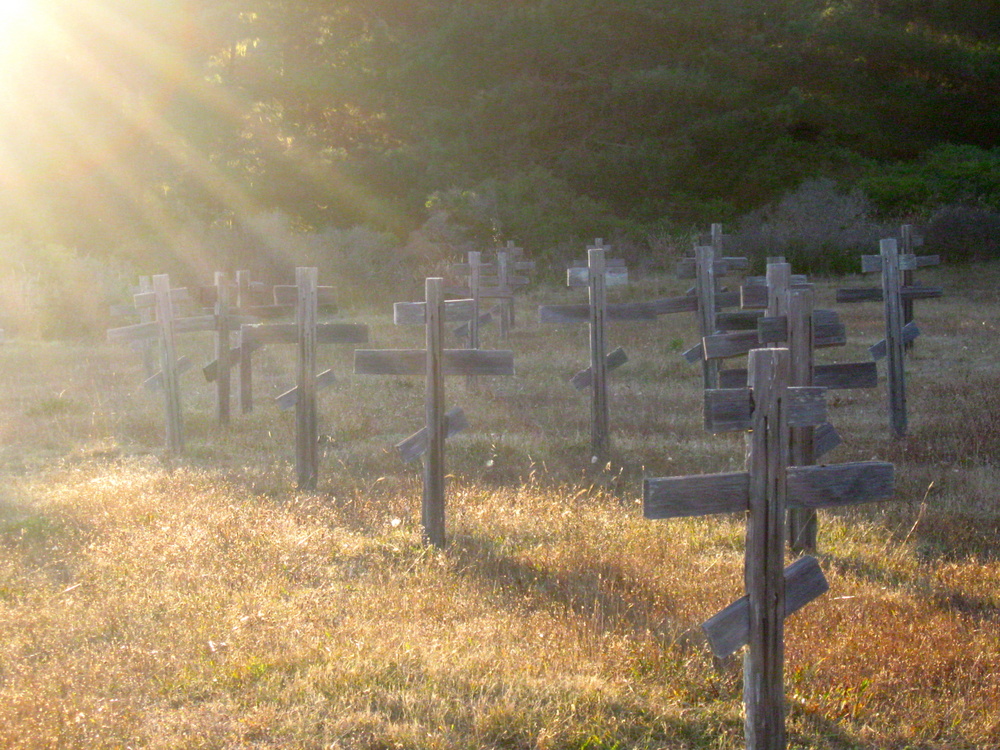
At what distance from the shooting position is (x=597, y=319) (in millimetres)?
10961

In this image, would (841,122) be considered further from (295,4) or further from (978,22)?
(295,4)

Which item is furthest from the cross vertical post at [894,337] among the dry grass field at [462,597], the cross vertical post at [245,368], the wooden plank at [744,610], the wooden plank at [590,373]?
the wooden plank at [744,610]

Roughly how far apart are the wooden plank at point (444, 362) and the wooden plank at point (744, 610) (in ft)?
12.0

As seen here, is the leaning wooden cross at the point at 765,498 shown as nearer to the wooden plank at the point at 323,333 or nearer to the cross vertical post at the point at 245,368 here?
the wooden plank at the point at 323,333

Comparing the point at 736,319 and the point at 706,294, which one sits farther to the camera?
the point at 706,294

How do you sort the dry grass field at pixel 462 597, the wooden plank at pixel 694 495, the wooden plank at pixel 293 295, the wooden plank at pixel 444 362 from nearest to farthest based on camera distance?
the wooden plank at pixel 694 495, the dry grass field at pixel 462 597, the wooden plank at pixel 444 362, the wooden plank at pixel 293 295

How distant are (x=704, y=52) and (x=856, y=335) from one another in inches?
664

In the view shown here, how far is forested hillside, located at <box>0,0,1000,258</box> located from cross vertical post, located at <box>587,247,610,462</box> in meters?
20.0

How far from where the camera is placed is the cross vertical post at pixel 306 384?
941 cm

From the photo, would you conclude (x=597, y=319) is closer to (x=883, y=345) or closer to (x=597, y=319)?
(x=597, y=319)

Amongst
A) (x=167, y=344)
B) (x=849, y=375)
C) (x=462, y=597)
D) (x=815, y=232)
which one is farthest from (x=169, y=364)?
(x=815, y=232)

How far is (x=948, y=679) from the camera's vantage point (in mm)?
5188

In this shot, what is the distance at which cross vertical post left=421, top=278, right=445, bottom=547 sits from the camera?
7.61m

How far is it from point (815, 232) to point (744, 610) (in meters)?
29.0
